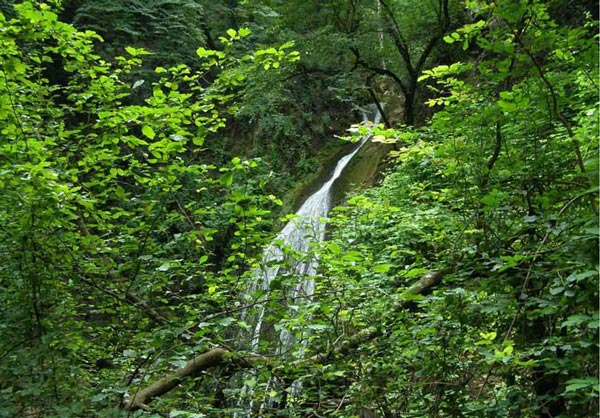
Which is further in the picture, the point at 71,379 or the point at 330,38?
the point at 330,38

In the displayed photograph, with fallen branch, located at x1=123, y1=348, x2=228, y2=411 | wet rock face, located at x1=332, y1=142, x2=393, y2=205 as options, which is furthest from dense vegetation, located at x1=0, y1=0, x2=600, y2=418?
wet rock face, located at x1=332, y1=142, x2=393, y2=205

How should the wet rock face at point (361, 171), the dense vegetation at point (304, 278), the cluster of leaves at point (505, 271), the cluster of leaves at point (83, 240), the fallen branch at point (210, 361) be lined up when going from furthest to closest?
the wet rock face at point (361, 171)
the fallen branch at point (210, 361)
the cluster of leaves at point (83, 240)
the dense vegetation at point (304, 278)
the cluster of leaves at point (505, 271)

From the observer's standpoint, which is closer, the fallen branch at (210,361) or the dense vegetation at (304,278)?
the dense vegetation at (304,278)

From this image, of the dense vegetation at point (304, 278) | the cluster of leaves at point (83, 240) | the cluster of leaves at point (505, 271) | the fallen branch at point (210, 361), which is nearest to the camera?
the cluster of leaves at point (505, 271)

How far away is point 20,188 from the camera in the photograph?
252 cm

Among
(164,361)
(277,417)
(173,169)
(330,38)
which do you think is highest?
(330,38)

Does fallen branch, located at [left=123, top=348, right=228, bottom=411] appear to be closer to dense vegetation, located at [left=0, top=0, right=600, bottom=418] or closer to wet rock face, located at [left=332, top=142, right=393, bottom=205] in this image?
dense vegetation, located at [left=0, top=0, right=600, bottom=418]

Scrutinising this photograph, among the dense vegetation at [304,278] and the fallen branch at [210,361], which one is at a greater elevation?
the dense vegetation at [304,278]

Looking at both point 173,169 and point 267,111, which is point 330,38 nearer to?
point 267,111

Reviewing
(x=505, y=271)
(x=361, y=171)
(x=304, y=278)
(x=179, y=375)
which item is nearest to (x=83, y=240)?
(x=179, y=375)

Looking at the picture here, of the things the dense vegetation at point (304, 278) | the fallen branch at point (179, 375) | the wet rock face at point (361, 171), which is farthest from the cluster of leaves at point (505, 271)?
the wet rock face at point (361, 171)

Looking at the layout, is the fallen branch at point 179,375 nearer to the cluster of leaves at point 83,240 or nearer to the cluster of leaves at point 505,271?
the cluster of leaves at point 83,240

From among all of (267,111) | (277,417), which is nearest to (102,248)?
(277,417)

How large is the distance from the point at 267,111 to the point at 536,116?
13.2 metres
